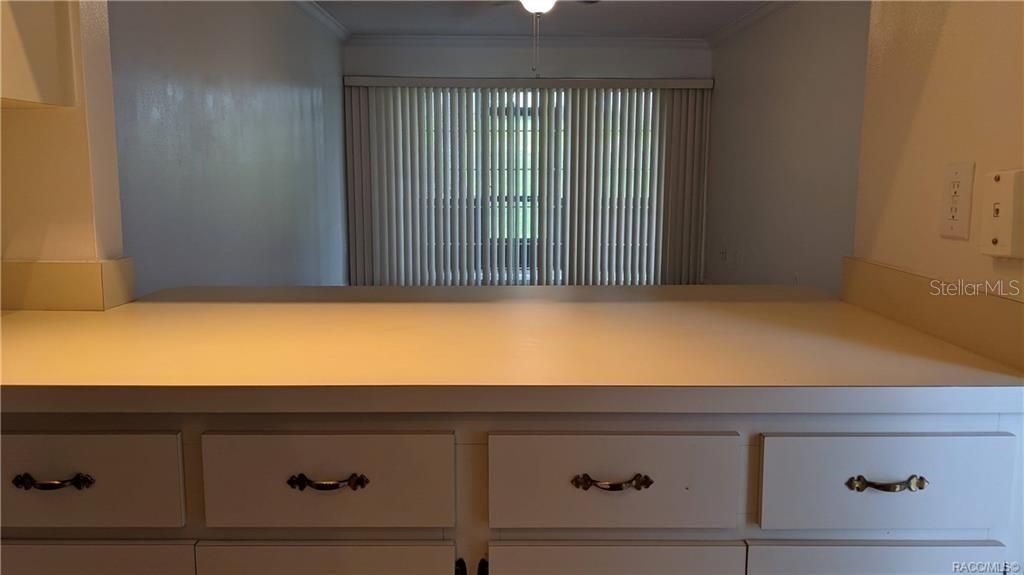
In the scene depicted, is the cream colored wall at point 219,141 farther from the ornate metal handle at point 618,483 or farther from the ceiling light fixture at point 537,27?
the ornate metal handle at point 618,483

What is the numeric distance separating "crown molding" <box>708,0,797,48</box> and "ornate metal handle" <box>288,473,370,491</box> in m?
3.93

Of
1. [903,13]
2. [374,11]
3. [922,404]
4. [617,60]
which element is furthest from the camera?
[617,60]

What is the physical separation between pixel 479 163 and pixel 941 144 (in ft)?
15.8

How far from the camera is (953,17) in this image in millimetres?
1005

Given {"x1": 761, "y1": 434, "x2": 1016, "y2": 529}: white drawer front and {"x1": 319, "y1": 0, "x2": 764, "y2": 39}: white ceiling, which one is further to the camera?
{"x1": 319, "y1": 0, "x2": 764, "y2": 39}: white ceiling

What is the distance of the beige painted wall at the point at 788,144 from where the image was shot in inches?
127

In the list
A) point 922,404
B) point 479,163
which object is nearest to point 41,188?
point 922,404

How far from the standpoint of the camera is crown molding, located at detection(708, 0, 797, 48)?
4.08 metres

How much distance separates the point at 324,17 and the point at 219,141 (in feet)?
7.19

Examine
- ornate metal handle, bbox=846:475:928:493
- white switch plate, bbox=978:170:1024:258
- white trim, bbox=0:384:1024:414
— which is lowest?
ornate metal handle, bbox=846:475:928:493

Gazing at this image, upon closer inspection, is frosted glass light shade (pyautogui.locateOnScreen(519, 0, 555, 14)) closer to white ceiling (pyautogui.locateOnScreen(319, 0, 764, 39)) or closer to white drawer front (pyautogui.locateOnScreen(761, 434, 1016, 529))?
white ceiling (pyautogui.locateOnScreen(319, 0, 764, 39))

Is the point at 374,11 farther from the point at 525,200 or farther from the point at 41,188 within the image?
the point at 41,188

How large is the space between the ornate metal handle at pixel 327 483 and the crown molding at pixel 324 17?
3716 millimetres

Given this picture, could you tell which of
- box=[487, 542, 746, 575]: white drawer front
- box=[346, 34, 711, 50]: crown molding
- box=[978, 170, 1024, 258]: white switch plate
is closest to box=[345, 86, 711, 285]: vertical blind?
box=[346, 34, 711, 50]: crown molding
